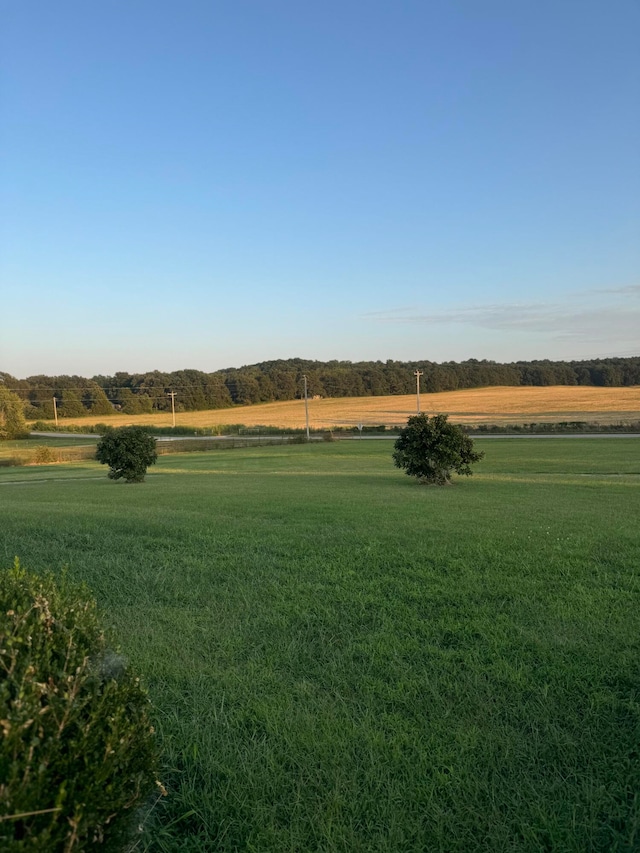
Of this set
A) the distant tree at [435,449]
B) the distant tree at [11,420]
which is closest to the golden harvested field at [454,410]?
the distant tree at [11,420]

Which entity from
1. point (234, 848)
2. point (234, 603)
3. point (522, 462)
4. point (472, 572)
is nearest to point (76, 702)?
point (234, 848)

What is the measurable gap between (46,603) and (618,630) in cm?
409

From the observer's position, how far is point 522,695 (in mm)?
3938

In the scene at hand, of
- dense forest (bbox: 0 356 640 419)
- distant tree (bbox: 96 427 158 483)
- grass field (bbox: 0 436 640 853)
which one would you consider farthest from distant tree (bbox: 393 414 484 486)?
dense forest (bbox: 0 356 640 419)

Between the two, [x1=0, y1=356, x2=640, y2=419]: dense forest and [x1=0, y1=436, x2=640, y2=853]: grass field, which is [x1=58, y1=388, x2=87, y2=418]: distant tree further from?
[x1=0, y1=436, x2=640, y2=853]: grass field

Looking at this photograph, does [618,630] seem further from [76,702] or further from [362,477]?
[362,477]

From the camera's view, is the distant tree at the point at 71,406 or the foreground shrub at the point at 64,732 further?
the distant tree at the point at 71,406

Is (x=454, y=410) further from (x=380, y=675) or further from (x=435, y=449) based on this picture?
(x=380, y=675)

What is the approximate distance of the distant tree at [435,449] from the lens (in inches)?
650

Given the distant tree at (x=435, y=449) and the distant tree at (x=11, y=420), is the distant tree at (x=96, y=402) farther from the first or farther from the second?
the distant tree at (x=435, y=449)

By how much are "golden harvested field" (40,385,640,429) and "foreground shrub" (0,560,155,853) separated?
184ft

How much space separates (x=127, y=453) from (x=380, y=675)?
17478 millimetres

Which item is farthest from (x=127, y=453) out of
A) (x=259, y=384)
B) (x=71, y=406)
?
(x=71, y=406)

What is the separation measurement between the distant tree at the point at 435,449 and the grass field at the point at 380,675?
26.1 feet
